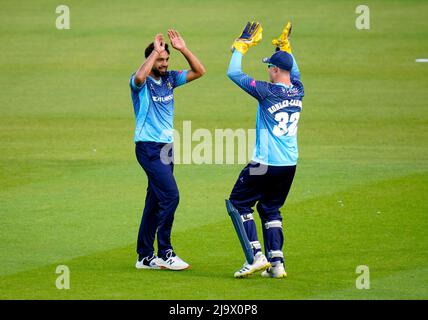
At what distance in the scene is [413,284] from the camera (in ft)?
34.8

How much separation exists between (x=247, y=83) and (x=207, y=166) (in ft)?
21.4

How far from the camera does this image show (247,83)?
10.9m

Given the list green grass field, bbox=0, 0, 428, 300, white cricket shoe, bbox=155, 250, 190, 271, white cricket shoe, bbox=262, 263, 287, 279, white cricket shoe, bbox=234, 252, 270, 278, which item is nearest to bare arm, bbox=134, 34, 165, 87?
white cricket shoe, bbox=155, 250, 190, 271

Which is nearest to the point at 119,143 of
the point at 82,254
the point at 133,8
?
the point at 82,254

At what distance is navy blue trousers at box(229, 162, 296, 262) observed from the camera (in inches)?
433

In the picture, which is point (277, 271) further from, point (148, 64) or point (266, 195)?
point (148, 64)

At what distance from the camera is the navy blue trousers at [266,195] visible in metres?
11.0

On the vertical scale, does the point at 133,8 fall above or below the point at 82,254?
above

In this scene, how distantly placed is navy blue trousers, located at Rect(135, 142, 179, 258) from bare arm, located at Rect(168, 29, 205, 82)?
33.8 inches

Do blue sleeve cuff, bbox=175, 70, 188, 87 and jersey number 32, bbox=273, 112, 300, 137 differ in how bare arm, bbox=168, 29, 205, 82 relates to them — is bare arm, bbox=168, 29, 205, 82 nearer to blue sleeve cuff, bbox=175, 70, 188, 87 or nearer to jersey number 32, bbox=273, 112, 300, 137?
blue sleeve cuff, bbox=175, 70, 188, 87

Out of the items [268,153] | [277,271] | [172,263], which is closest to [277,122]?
[268,153]

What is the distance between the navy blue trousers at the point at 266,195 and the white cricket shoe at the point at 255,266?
9cm

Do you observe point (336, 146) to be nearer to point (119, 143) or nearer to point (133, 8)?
point (119, 143)
